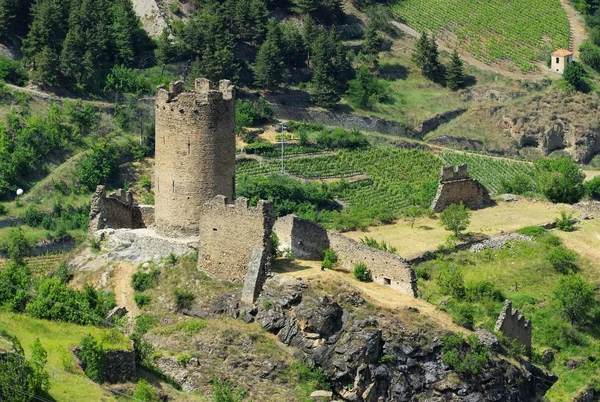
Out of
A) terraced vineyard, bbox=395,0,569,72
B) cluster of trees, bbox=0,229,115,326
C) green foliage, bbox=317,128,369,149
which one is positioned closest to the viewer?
cluster of trees, bbox=0,229,115,326

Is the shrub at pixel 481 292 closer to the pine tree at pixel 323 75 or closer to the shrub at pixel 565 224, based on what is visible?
the shrub at pixel 565 224

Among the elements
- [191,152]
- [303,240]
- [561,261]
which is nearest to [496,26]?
[561,261]

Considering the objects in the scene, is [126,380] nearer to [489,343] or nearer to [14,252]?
[489,343]

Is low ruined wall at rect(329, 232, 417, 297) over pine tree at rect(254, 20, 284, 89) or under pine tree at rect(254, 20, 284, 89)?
under

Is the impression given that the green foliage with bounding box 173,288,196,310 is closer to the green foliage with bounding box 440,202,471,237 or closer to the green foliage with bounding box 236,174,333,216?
the green foliage with bounding box 440,202,471,237

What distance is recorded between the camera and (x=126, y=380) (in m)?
49.3

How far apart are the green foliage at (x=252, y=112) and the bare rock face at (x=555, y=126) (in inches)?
735

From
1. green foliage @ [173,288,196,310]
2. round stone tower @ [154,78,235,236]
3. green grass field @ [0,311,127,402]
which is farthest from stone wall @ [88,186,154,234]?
green grass field @ [0,311,127,402]

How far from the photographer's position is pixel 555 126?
351 feet

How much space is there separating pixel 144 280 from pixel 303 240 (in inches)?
241

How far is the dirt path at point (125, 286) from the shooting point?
57.7 meters

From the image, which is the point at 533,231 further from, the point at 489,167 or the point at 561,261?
the point at 489,167

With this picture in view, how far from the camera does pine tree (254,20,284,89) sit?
99.2m

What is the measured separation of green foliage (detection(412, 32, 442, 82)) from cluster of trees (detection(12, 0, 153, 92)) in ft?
64.0
